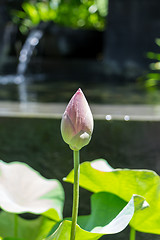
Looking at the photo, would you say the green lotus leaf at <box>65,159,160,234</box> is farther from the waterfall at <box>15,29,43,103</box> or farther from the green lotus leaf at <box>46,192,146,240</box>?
the waterfall at <box>15,29,43,103</box>

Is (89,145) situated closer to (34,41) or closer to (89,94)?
(89,94)

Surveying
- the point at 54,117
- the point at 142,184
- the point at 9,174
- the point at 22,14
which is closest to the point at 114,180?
the point at 142,184

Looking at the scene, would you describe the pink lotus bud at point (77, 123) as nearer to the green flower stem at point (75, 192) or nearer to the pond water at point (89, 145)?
the green flower stem at point (75, 192)

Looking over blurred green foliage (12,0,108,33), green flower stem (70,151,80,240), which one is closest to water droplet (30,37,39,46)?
blurred green foliage (12,0,108,33)

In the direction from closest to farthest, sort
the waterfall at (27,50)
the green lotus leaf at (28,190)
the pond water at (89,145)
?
the green lotus leaf at (28,190) → the pond water at (89,145) → the waterfall at (27,50)

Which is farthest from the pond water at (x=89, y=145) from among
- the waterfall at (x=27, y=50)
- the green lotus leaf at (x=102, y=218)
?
the waterfall at (x=27, y=50)

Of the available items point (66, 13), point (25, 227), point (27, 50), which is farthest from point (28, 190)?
point (66, 13)
